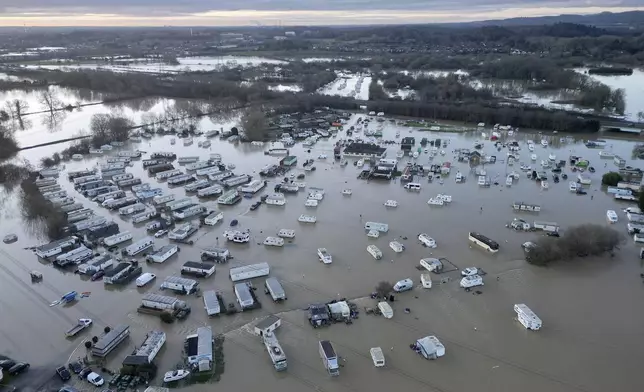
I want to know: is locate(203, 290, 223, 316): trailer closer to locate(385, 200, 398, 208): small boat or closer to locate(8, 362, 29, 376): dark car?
locate(8, 362, 29, 376): dark car

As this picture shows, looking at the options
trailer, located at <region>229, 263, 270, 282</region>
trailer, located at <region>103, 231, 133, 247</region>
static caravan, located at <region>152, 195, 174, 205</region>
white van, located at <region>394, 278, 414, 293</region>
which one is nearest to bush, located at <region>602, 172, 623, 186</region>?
white van, located at <region>394, 278, 414, 293</region>

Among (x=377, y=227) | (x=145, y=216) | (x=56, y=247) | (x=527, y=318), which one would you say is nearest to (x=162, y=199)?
(x=145, y=216)

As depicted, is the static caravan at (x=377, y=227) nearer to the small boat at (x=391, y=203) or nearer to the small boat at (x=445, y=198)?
the small boat at (x=391, y=203)

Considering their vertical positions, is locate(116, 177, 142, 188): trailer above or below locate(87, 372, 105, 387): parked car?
above

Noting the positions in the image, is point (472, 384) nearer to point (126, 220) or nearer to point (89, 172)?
point (126, 220)

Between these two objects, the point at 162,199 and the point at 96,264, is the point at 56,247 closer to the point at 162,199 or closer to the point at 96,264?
the point at 96,264

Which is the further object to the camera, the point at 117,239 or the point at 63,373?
the point at 117,239
